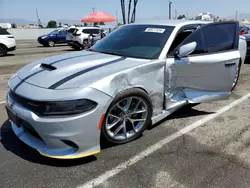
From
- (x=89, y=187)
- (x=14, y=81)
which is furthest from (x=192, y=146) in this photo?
(x=14, y=81)

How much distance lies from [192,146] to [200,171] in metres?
0.54

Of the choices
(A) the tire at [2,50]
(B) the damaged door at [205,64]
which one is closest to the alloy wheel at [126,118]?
(B) the damaged door at [205,64]

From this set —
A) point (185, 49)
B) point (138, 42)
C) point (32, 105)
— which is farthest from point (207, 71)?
point (32, 105)

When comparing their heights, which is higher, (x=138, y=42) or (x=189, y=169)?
(x=138, y=42)

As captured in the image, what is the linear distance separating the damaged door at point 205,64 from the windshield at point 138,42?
269 millimetres

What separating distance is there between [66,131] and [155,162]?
1.08 metres

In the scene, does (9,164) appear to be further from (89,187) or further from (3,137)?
(89,187)

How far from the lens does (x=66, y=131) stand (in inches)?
99.0

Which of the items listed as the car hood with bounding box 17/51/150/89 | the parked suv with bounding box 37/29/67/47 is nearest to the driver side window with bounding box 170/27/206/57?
the car hood with bounding box 17/51/150/89

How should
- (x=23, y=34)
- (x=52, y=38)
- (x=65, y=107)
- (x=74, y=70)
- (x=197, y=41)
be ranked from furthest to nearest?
(x=23, y=34)
(x=52, y=38)
(x=197, y=41)
(x=74, y=70)
(x=65, y=107)

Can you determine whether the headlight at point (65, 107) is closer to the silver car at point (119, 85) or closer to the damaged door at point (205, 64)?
the silver car at point (119, 85)

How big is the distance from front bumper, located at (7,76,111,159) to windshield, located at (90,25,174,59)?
1117 mm

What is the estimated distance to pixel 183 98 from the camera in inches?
149

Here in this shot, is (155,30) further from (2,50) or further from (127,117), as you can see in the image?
(2,50)
